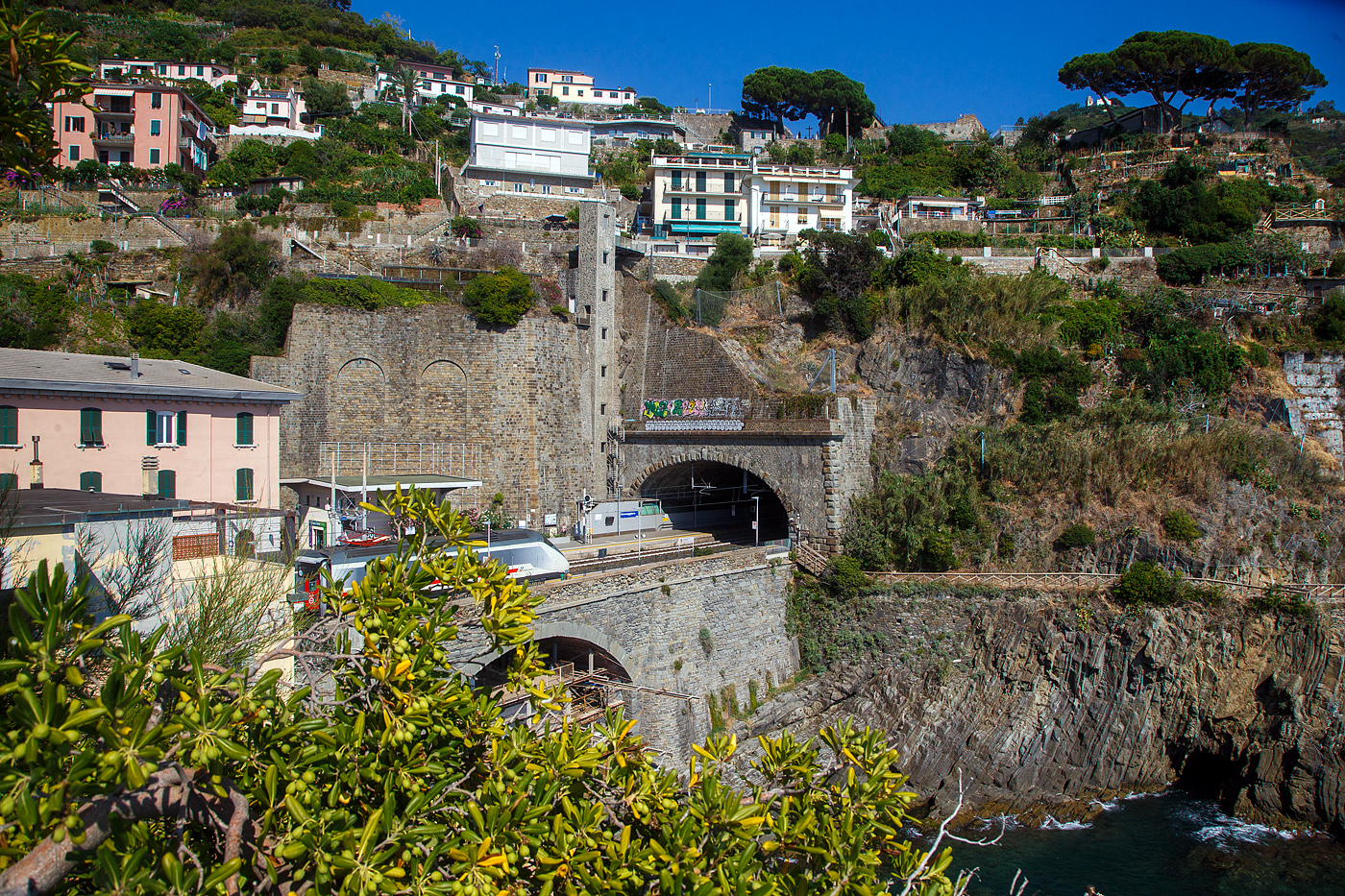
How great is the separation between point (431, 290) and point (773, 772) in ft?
75.1

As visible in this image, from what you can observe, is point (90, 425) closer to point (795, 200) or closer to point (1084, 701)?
point (1084, 701)

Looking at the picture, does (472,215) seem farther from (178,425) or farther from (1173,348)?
(1173,348)

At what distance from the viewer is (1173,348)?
28.1 m

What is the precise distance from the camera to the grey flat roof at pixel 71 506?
11.1 meters

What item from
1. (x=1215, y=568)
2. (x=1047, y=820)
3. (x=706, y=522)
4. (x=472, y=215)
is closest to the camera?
(x=1047, y=820)

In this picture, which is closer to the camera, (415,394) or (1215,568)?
(1215,568)

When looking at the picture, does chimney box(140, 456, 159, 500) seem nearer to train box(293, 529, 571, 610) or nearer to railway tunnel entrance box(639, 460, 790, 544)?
train box(293, 529, 571, 610)

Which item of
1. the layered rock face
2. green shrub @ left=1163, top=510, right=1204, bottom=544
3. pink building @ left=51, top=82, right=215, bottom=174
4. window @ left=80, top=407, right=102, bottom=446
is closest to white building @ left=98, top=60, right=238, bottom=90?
pink building @ left=51, top=82, right=215, bottom=174

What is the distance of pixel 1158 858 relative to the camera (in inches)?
709

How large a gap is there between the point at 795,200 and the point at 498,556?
3220 centimetres

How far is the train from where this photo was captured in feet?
49.2

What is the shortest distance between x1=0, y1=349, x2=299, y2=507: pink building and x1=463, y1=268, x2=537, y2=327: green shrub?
7.21 metres

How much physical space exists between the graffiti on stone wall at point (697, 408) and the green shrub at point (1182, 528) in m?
12.8

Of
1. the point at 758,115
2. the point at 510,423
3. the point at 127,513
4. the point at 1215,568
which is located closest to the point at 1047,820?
the point at 1215,568
